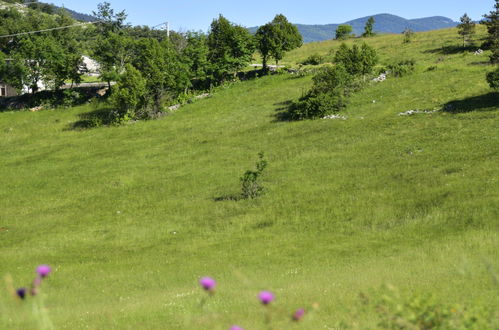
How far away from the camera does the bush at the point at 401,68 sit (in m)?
61.6

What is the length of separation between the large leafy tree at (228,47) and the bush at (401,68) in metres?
23.2

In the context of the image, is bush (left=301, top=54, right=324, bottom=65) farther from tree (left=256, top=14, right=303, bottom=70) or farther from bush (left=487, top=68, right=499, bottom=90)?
bush (left=487, top=68, right=499, bottom=90)

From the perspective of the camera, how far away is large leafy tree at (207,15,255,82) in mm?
77500

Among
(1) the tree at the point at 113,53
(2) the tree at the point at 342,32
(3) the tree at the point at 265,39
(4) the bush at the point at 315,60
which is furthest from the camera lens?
(2) the tree at the point at 342,32

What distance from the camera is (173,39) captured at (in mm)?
112875

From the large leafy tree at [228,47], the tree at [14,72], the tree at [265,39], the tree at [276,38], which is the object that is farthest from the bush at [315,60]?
the tree at [14,72]

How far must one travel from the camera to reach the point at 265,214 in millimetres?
28875

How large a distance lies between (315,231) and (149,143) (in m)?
30.0

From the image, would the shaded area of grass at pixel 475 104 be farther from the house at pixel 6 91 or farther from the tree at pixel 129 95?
the house at pixel 6 91

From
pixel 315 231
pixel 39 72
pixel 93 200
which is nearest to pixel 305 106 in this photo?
pixel 93 200

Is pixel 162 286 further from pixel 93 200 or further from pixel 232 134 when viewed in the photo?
pixel 232 134

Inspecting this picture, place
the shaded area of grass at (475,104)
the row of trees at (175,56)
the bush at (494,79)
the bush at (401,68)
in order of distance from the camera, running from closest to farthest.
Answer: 1. the shaded area of grass at (475,104)
2. the bush at (494,79)
3. the bush at (401,68)
4. the row of trees at (175,56)

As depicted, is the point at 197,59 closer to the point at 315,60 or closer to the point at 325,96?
the point at 315,60

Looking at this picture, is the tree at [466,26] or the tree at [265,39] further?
the tree at [265,39]
